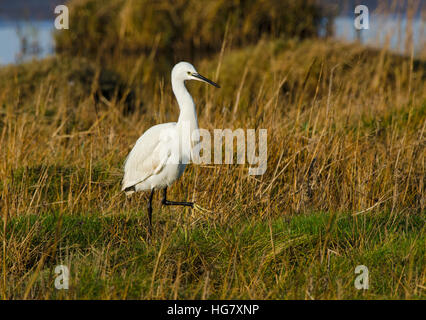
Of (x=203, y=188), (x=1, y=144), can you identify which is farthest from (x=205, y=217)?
(x=1, y=144)

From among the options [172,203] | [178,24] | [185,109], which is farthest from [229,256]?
[178,24]

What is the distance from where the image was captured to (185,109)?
3885mm

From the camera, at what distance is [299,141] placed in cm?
486

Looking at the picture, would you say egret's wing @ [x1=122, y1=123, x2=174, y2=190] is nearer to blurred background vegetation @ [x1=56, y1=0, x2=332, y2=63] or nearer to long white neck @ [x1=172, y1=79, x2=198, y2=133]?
long white neck @ [x1=172, y1=79, x2=198, y2=133]

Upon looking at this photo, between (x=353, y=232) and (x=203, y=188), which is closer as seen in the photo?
(x=353, y=232)

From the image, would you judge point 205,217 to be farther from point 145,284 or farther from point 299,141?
point 299,141

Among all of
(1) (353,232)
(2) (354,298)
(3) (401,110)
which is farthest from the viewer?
(3) (401,110)

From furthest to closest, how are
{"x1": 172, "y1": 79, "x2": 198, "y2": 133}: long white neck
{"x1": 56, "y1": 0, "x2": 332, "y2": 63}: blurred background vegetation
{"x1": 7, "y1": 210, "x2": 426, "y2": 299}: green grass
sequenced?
1. {"x1": 56, "y1": 0, "x2": 332, "y2": 63}: blurred background vegetation
2. {"x1": 172, "y1": 79, "x2": 198, "y2": 133}: long white neck
3. {"x1": 7, "y1": 210, "x2": 426, "y2": 299}: green grass

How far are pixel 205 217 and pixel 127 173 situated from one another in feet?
2.63

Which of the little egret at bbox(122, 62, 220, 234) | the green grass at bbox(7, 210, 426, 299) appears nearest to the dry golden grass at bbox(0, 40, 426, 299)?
the green grass at bbox(7, 210, 426, 299)

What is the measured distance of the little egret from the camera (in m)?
3.87

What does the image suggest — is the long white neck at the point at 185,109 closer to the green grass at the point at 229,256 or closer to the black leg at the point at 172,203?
the black leg at the point at 172,203

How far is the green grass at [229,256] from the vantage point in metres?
3.07

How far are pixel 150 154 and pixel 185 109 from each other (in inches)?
18.6
